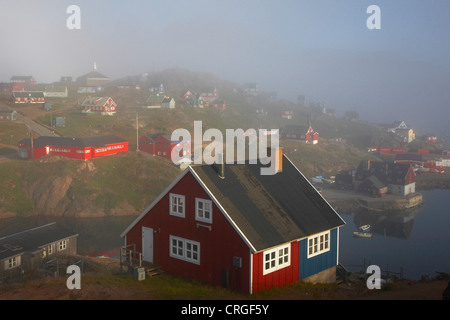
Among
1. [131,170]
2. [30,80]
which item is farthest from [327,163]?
[30,80]

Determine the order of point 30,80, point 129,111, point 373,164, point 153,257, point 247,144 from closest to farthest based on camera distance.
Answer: point 153,257 < point 373,164 < point 247,144 < point 129,111 < point 30,80

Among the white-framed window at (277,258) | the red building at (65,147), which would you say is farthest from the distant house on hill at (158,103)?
the white-framed window at (277,258)

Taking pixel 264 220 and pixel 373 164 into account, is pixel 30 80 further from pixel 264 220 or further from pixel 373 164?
pixel 264 220

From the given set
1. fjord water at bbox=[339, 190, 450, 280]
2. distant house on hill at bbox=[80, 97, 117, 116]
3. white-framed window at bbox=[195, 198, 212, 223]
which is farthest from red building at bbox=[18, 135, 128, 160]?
white-framed window at bbox=[195, 198, 212, 223]

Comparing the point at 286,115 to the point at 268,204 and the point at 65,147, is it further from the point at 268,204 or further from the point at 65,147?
the point at 268,204

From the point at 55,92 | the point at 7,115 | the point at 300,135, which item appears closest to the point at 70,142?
the point at 7,115

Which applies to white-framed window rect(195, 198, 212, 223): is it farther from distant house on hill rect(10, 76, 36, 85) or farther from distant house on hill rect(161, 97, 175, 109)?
distant house on hill rect(10, 76, 36, 85)
